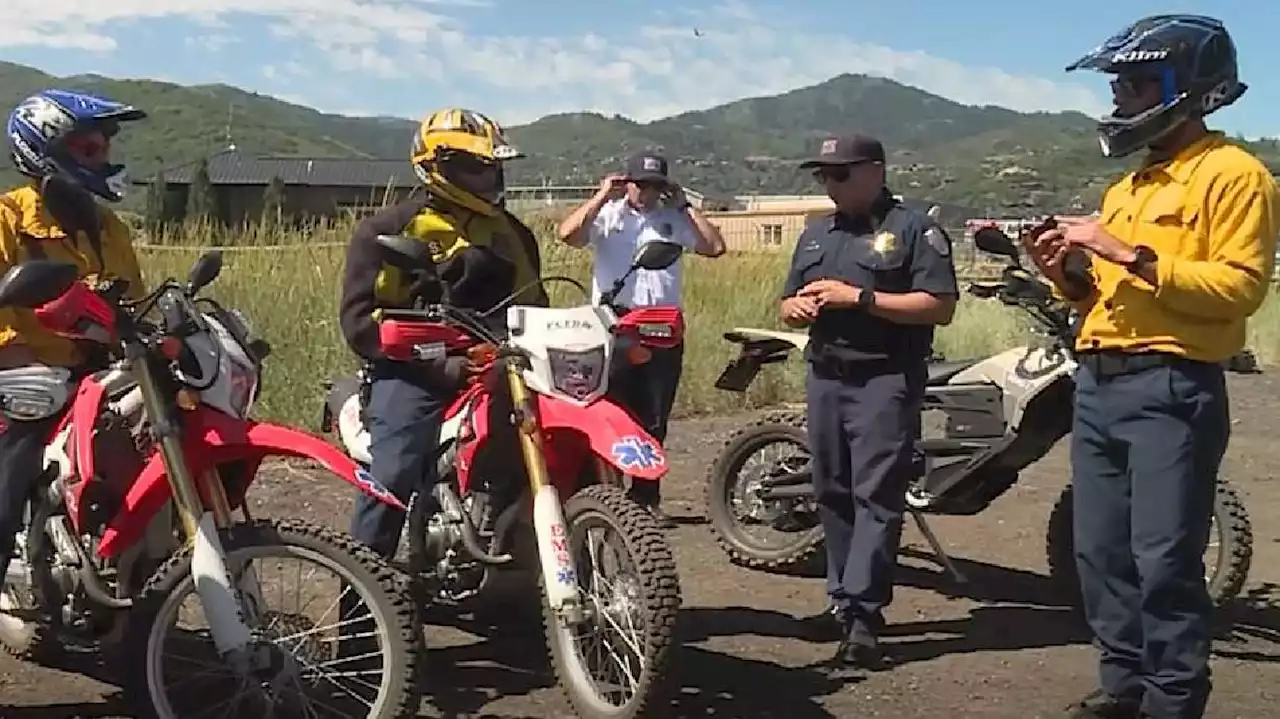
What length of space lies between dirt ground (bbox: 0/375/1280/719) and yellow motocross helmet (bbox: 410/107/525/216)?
1.55 meters

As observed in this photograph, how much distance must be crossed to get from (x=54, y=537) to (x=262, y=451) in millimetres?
780

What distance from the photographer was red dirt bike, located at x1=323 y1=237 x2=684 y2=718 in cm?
473

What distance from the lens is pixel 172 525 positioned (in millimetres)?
4805

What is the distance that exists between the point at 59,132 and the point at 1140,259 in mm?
3145

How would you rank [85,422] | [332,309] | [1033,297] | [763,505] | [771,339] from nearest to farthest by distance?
[85,422] < [1033,297] < [771,339] < [763,505] < [332,309]

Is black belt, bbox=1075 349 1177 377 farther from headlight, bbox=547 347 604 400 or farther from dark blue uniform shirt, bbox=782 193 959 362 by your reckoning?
headlight, bbox=547 347 604 400

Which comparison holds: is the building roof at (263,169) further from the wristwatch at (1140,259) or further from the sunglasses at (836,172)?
the wristwatch at (1140,259)

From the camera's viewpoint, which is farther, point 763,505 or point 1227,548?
point 763,505

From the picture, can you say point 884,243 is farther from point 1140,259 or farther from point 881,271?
point 1140,259

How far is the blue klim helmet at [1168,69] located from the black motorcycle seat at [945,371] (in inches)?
90.4

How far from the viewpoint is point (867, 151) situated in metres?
5.83

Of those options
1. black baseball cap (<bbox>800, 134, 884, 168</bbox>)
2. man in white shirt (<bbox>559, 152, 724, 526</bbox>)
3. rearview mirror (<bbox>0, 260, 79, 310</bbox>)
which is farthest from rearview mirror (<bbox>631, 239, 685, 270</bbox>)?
man in white shirt (<bbox>559, 152, 724, 526</bbox>)

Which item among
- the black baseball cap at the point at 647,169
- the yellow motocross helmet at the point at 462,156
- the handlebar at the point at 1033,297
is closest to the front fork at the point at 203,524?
the yellow motocross helmet at the point at 462,156

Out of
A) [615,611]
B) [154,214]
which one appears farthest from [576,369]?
[154,214]
